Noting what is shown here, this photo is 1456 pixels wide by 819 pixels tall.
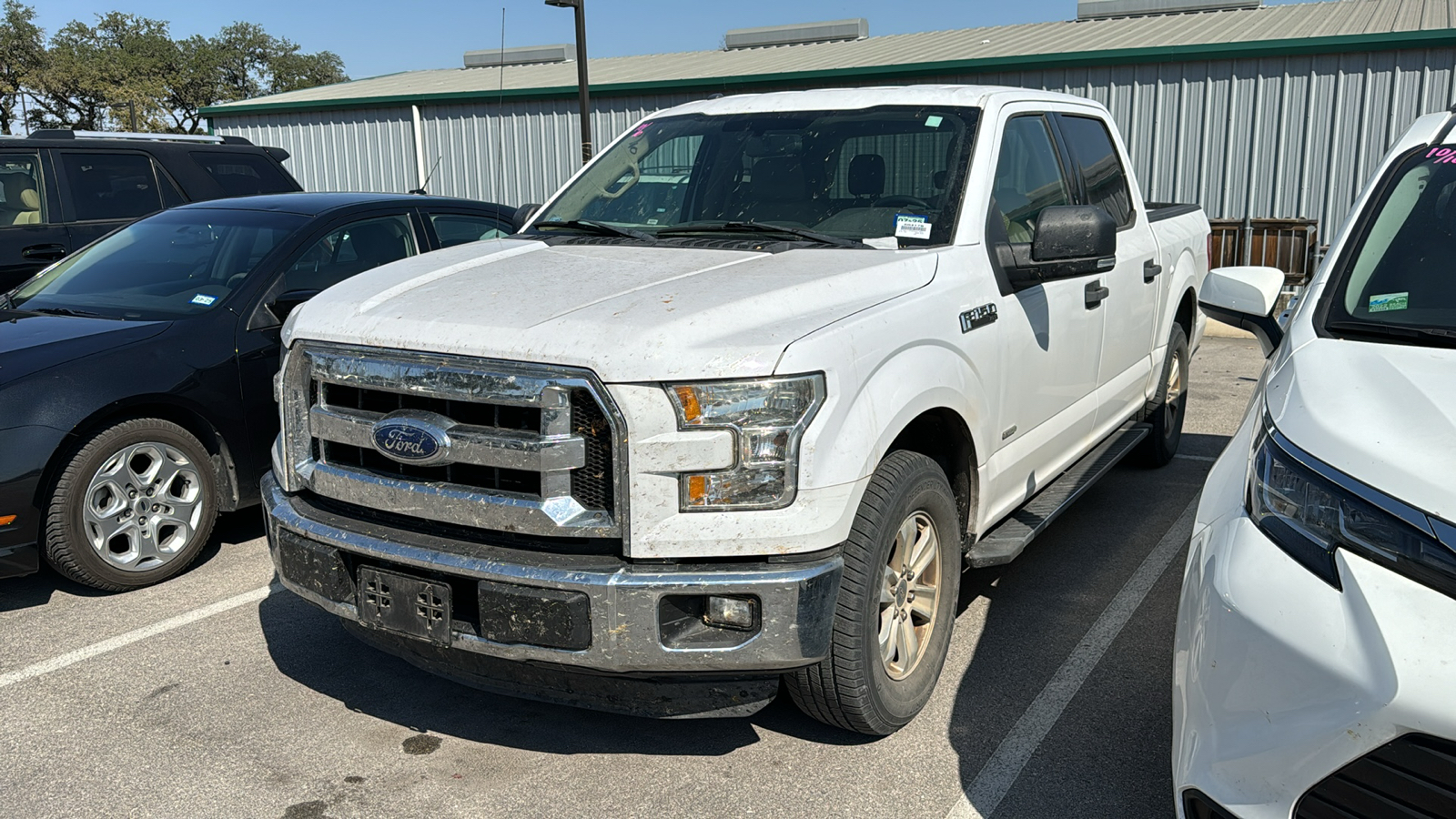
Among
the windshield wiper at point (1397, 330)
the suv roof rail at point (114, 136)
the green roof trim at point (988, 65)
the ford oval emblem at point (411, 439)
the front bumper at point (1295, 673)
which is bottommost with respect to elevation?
the front bumper at point (1295, 673)

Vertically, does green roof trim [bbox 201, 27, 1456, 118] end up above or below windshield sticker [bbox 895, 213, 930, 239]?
above

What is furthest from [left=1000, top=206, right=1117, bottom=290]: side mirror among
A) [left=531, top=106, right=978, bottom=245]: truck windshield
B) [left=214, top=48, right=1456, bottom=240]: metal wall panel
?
[left=214, top=48, right=1456, bottom=240]: metal wall panel

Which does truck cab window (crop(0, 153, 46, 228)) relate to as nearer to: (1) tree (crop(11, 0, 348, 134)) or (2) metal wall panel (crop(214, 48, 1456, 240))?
(2) metal wall panel (crop(214, 48, 1456, 240))

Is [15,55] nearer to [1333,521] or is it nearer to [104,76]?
[104,76]

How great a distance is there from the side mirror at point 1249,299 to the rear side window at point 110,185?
302 inches

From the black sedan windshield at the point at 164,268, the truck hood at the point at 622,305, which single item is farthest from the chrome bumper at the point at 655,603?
→ the black sedan windshield at the point at 164,268

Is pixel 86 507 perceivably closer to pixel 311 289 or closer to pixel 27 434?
pixel 27 434

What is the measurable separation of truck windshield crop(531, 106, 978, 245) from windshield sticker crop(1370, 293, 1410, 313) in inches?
51.7

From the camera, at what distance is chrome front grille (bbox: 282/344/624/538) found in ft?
9.21

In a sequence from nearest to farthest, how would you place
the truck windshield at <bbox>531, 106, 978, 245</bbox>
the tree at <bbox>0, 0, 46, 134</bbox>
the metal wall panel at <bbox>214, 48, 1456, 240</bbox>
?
1. the truck windshield at <bbox>531, 106, 978, 245</bbox>
2. the metal wall panel at <bbox>214, 48, 1456, 240</bbox>
3. the tree at <bbox>0, 0, 46, 134</bbox>

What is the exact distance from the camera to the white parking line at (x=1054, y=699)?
3076mm

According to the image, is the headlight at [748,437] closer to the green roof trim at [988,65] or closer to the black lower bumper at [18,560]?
the black lower bumper at [18,560]

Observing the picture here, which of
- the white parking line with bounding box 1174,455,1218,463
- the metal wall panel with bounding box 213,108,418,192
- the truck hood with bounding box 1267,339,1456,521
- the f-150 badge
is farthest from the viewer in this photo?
the metal wall panel with bounding box 213,108,418,192

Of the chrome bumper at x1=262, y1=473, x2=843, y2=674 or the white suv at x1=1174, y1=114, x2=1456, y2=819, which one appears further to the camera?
the chrome bumper at x1=262, y1=473, x2=843, y2=674
